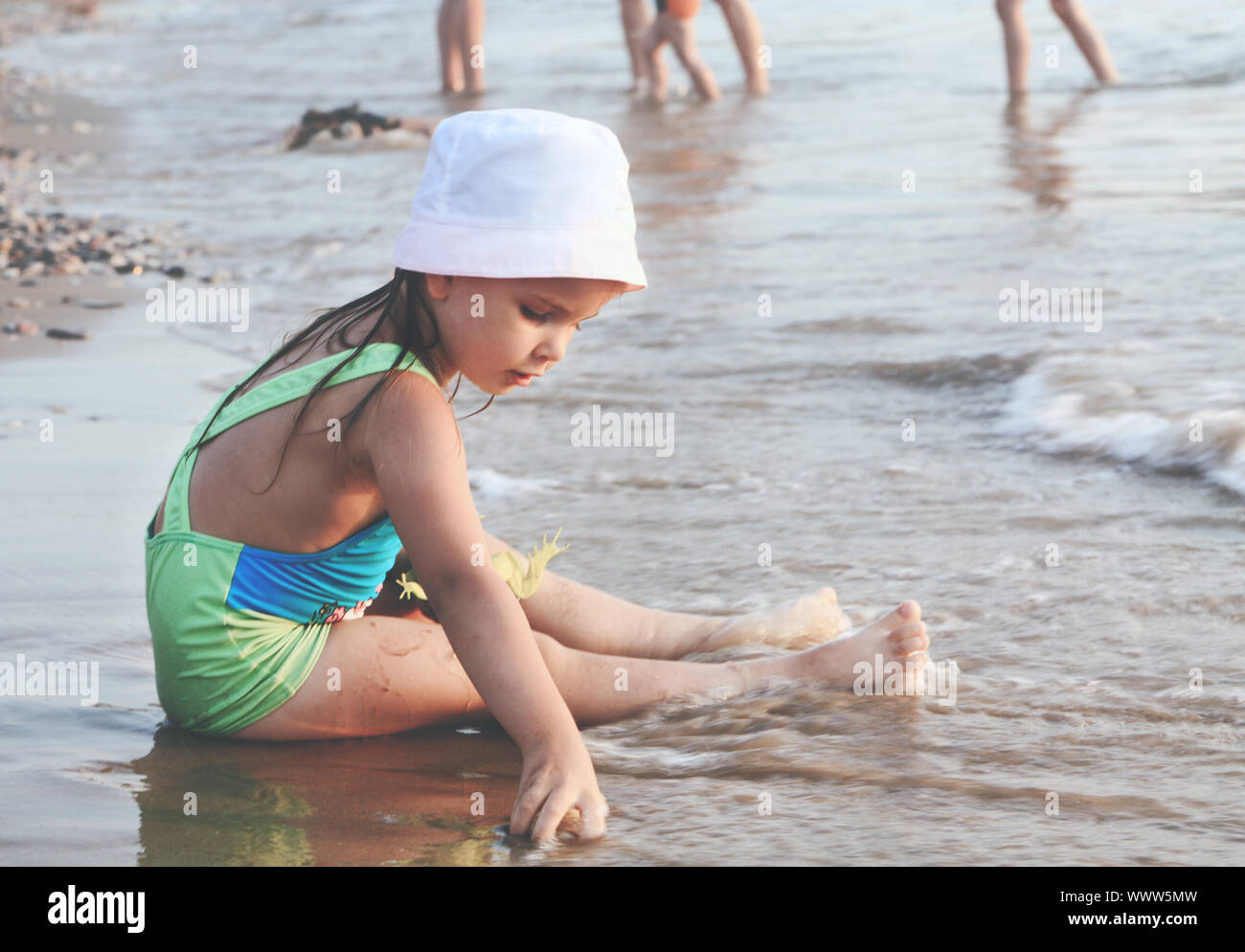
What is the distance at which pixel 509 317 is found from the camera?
2.18 meters

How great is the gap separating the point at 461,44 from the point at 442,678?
364 inches

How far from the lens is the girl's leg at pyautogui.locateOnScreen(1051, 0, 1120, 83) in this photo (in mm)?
9881

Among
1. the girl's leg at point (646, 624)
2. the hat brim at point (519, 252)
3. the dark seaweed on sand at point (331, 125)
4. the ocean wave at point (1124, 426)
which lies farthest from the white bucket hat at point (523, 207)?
the dark seaweed on sand at point (331, 125)

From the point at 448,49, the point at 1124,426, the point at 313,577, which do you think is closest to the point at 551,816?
the point at 313,577

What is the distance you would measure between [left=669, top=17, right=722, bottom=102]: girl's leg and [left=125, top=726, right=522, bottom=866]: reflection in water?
27.1 ft

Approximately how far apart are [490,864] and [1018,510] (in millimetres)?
1803

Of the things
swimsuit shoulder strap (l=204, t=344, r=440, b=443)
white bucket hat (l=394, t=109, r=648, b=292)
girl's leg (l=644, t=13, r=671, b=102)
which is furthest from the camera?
girl's leg (l=644, t=13, r=671, b=102)

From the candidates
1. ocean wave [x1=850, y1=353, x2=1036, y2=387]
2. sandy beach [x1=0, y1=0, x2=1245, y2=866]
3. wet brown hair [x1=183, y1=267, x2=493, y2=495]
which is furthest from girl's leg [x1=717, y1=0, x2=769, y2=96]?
wet brown hair [x1=183, y1=267, x2=493, y2=495]

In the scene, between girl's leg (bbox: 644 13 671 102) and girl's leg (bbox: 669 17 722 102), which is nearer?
girl's leg (bbox: 669 17 722 102)

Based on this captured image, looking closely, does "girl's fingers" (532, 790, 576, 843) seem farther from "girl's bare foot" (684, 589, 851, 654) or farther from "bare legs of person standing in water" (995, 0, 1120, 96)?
"bare legs of person standing in water" (995, 0, 1120, 96)

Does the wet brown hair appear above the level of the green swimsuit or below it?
above

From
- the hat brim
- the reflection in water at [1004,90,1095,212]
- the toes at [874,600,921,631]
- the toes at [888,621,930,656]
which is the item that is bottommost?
the toes at [888,621,930,656]

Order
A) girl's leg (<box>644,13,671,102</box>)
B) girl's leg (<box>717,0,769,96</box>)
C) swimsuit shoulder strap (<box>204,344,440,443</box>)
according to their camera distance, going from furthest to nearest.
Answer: girl's leg (<box>717,0,769,96</box>) < girl's leg (<box>644,13,671,102</box>) < swimsuit shoulder strap (<box>204,344,440,443</box>)
